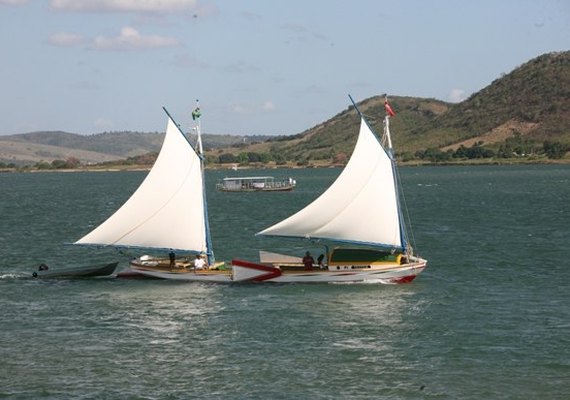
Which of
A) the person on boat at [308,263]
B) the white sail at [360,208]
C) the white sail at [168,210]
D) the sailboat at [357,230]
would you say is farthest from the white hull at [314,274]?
the white sail at [168,210]

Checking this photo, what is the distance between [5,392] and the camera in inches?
1395

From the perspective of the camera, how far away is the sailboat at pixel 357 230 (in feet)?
185

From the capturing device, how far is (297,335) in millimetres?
43562

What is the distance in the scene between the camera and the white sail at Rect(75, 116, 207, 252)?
190ft

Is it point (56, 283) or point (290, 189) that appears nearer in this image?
point (56, 283)

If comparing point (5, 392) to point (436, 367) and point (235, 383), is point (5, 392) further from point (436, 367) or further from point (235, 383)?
point (436, 367)

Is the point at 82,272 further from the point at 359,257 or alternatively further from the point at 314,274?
the point at 359,257

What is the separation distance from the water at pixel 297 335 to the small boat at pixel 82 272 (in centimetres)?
107

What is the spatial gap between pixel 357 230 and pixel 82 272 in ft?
55.2

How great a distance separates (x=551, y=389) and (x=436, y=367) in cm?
460

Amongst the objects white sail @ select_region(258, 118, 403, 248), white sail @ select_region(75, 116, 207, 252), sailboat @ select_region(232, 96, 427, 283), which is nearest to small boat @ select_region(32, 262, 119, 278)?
white sail @ select_region(75, 116, 207, 252)

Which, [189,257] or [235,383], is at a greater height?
[189,257]

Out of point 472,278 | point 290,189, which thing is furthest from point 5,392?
point 290,189

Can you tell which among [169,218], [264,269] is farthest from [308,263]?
[169,218]
